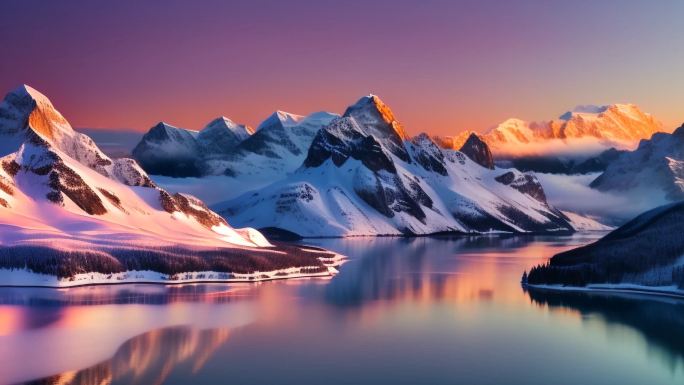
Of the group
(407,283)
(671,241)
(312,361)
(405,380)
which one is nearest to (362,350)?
(312,361)

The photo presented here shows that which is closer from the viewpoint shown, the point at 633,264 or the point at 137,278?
the point at 137,278

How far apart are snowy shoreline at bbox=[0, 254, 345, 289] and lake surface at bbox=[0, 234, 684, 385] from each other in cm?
514

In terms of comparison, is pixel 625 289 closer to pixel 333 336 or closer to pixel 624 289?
pixel 624 289

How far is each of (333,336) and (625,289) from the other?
3089 inches

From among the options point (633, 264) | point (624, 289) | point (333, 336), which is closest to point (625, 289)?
point (624, 289)

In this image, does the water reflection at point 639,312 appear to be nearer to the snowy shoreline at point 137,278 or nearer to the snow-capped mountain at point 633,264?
the snow-capped mountain at point 633,264

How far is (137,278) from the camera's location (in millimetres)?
153375

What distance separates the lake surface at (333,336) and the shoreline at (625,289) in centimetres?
532

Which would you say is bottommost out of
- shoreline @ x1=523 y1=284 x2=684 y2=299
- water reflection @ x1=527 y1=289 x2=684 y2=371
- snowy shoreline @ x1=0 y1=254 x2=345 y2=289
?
water reflection @ x1=527 y1=289 x2=684 y2=371

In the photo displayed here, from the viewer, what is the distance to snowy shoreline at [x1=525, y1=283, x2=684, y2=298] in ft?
476

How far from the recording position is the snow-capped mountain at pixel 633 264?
152125 mm

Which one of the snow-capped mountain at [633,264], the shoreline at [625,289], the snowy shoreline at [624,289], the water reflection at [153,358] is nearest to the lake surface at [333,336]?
the water reflection at [153,358]

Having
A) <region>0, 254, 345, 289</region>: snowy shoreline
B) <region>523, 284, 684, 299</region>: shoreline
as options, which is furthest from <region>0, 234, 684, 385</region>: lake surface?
<region>523, 284, 684, 299</region>: shoreline

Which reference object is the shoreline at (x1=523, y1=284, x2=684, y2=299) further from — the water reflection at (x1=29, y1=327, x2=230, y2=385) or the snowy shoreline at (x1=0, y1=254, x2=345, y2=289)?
the water reflection at (x1=29, y1=327, x2=230, y2=385)
